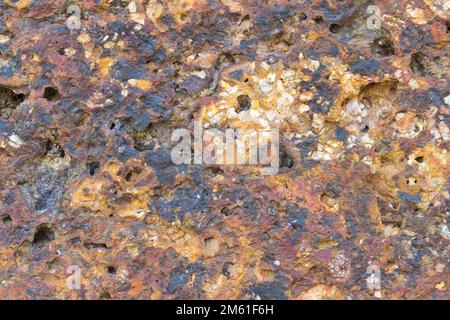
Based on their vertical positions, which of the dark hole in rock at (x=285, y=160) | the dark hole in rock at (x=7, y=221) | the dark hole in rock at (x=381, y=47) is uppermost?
the dark hole in rock at (x=381, y=47)

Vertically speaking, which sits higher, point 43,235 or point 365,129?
point 365,129

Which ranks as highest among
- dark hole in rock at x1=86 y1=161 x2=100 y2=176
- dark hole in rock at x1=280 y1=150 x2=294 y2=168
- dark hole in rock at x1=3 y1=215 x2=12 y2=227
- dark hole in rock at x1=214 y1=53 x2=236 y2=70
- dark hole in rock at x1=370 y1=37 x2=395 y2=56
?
dark hole in rock at x1=370 y1=37 x2=395 y2=56

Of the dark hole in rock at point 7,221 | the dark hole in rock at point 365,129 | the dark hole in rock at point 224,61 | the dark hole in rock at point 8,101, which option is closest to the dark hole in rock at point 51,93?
the dark hole in rock at point 8,101

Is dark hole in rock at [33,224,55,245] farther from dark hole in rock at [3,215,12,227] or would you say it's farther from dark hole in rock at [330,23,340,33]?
dark hole in rock at [330,23,340,33]

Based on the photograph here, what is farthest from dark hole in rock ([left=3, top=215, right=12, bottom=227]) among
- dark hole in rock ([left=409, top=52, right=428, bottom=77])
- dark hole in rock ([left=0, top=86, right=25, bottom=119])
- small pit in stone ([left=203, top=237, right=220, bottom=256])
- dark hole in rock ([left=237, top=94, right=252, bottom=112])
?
dark hole in rock ([left=409, top=52, right=428, bottom=77])

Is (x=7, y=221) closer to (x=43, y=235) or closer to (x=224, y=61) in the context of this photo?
(x=43, y=235)

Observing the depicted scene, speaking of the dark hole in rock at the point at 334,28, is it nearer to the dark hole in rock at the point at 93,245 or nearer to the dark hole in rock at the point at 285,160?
the dark hole in rock at the point at 285,160

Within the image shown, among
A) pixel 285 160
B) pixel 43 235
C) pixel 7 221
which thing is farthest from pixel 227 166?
pixel 7 221
